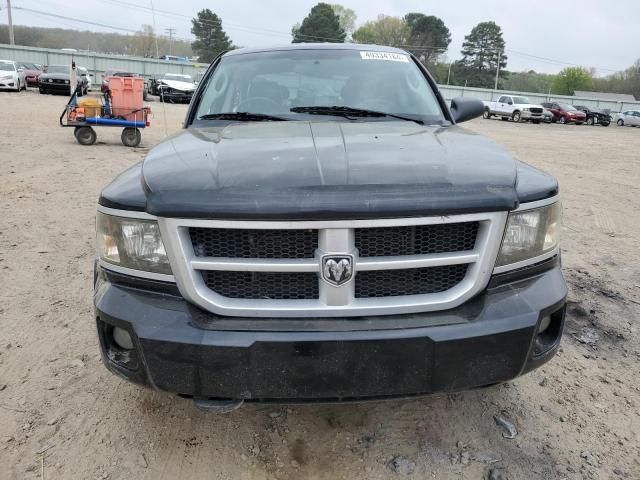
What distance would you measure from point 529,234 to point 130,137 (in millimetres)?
10615

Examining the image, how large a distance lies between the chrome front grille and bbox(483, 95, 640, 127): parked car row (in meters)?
32.1

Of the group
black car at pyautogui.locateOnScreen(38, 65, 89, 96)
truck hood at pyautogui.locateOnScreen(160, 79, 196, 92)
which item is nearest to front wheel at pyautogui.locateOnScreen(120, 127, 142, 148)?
truck hood at pyautogui.locateOnScreen(160, 79, 196, 92)

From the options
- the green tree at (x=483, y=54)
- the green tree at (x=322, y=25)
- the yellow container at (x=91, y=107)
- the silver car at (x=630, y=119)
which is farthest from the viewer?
the green tree at (x=483, y=54)

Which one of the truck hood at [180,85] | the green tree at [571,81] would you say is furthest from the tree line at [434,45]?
the truck hood at [180,85]

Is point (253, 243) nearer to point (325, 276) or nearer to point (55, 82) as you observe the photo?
point (325, 276)

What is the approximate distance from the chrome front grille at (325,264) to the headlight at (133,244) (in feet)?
0.24

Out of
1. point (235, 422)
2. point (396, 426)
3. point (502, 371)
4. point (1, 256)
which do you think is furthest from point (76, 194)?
point (502, 371)

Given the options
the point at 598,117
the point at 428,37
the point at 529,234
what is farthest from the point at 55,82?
Answer: the point at 428,37

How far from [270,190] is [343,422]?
124cm

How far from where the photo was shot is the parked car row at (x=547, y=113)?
31.8m

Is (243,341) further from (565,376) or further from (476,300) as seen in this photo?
(565,376)

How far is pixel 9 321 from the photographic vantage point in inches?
129

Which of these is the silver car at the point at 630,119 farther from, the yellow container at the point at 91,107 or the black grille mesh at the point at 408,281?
the black grille mesh at the point at 408,281

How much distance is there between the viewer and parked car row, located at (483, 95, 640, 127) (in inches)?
1253
